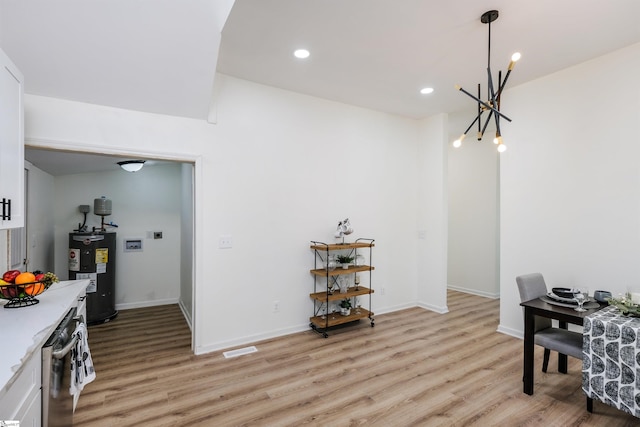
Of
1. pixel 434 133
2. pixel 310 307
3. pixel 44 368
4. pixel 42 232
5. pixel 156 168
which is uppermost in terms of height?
pixel 434 133

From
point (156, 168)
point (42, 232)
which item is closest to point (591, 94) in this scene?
point (156, 168)

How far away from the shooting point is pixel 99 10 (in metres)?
2.10

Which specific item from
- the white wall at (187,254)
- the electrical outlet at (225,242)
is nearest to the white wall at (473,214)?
the electrical outlet at (225,242)

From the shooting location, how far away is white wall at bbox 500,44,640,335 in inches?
120

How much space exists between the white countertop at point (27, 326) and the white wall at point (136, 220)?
285cm

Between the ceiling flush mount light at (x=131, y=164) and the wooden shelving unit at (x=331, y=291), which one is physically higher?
the ceiling flush mount light at (x=131, y=164)

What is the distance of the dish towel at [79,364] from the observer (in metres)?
1.87

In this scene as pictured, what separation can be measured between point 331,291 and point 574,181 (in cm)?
295

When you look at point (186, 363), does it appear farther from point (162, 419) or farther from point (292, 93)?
point (292, 93)

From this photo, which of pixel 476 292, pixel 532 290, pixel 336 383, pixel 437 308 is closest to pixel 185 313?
pixel 336 383

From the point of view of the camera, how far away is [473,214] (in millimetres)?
6082

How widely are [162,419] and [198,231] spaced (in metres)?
1.66

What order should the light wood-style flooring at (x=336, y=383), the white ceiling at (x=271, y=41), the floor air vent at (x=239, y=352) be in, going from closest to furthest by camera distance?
the white ceiling at (x=271, y=41), the light wood-style flooring at (x=336, y=383), the floor air vent at (x=239, y=352)

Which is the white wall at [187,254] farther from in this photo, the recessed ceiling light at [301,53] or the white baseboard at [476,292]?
the white baseboard at [476,292]
